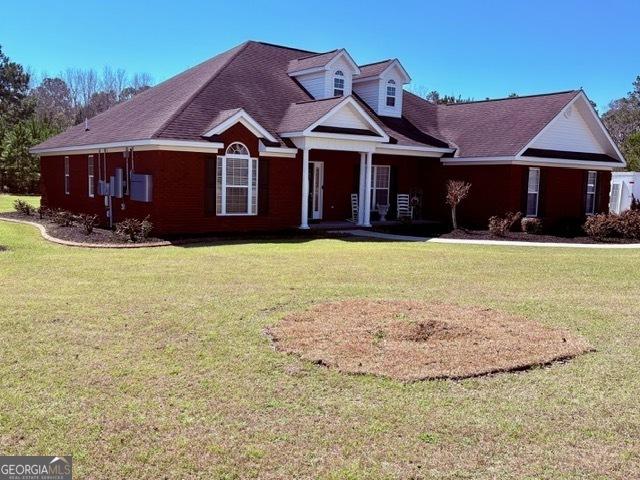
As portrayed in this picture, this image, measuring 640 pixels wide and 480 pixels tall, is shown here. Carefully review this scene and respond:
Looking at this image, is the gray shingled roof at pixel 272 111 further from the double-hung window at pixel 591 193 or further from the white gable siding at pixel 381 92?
the double-hung window at pixel 591 193

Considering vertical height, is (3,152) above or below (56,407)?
above

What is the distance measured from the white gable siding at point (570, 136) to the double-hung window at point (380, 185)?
17.9 ft

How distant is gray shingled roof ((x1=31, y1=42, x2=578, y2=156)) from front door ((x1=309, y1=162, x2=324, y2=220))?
2.40 meters

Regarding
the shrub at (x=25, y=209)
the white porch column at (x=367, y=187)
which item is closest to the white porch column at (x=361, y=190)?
the white porch column at (x=367, y=187)

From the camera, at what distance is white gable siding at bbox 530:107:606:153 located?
22.4 m

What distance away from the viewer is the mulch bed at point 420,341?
6159 millimetres

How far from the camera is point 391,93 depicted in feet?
80.2

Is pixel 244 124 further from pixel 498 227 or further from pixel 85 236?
pixel 498 227

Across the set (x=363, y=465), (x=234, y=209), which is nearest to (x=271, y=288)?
(x=363, y=465)

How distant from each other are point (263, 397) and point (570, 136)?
832 inches

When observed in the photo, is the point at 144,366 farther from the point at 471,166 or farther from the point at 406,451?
the point at 471,166

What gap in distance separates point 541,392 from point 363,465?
220cm

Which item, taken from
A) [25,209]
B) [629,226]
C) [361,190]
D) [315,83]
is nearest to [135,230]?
[361,190]

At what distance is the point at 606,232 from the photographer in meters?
19.8
